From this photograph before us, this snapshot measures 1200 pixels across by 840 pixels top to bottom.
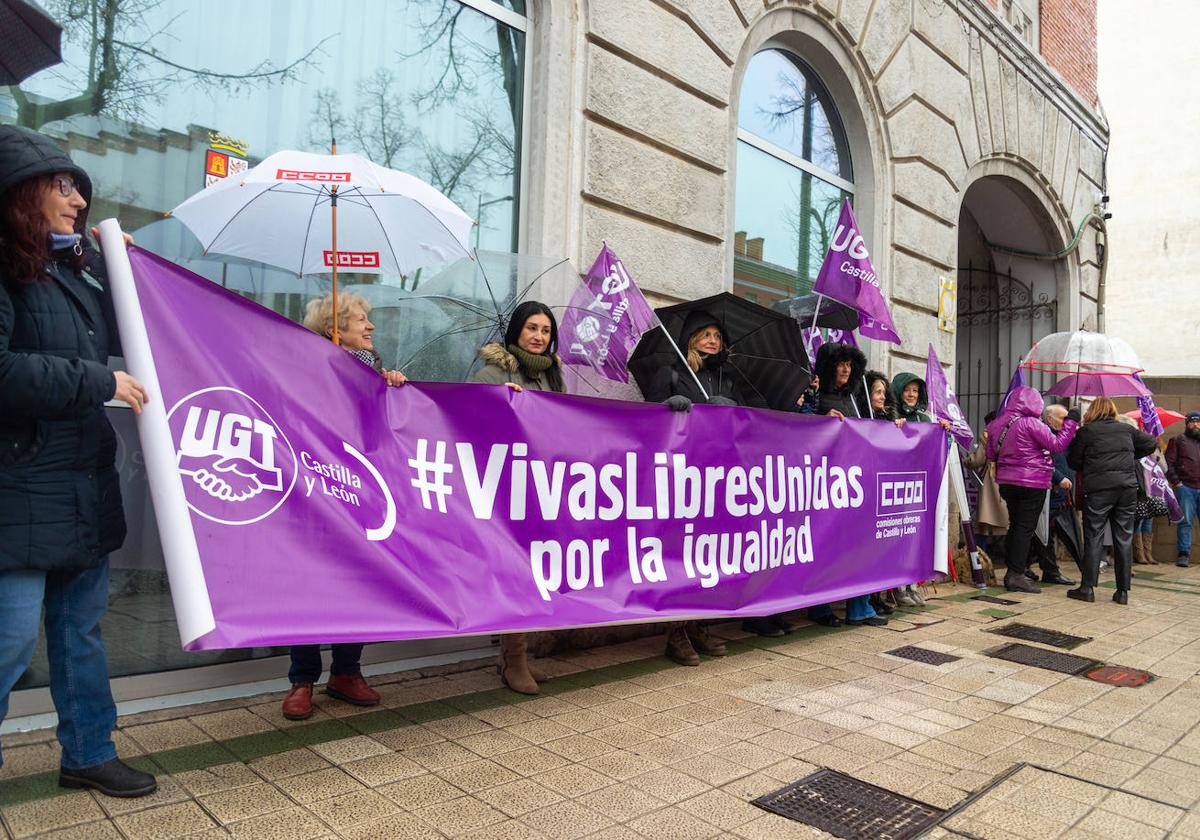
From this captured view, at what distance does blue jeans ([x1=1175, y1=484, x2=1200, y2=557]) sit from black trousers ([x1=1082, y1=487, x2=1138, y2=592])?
14.7ft

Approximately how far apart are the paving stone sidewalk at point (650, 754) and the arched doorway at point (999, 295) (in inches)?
345

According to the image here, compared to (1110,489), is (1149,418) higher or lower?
higher

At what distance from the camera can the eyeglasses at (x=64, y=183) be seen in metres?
2.62

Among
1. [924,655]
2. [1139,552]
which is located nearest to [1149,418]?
[1139,552]

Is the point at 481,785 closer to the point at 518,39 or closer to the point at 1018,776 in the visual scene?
the point at 1018,776

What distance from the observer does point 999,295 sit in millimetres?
13742

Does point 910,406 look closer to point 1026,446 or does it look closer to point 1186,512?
point 1026,446

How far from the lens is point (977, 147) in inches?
410

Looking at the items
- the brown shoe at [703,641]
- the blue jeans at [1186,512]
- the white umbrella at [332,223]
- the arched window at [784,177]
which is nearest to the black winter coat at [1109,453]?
the arched window at [784,177]

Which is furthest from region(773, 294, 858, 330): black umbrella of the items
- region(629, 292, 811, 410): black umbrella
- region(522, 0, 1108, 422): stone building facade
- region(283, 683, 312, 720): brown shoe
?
region(283, 683, 312, 720): brown shoe

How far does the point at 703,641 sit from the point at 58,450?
3643 mm

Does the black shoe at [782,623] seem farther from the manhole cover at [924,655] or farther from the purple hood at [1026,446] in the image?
the purple hood at [1026,446]

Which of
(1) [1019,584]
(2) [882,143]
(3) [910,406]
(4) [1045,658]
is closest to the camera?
(4) [1045,658]

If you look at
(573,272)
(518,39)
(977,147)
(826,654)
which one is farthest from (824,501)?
(977,147)
